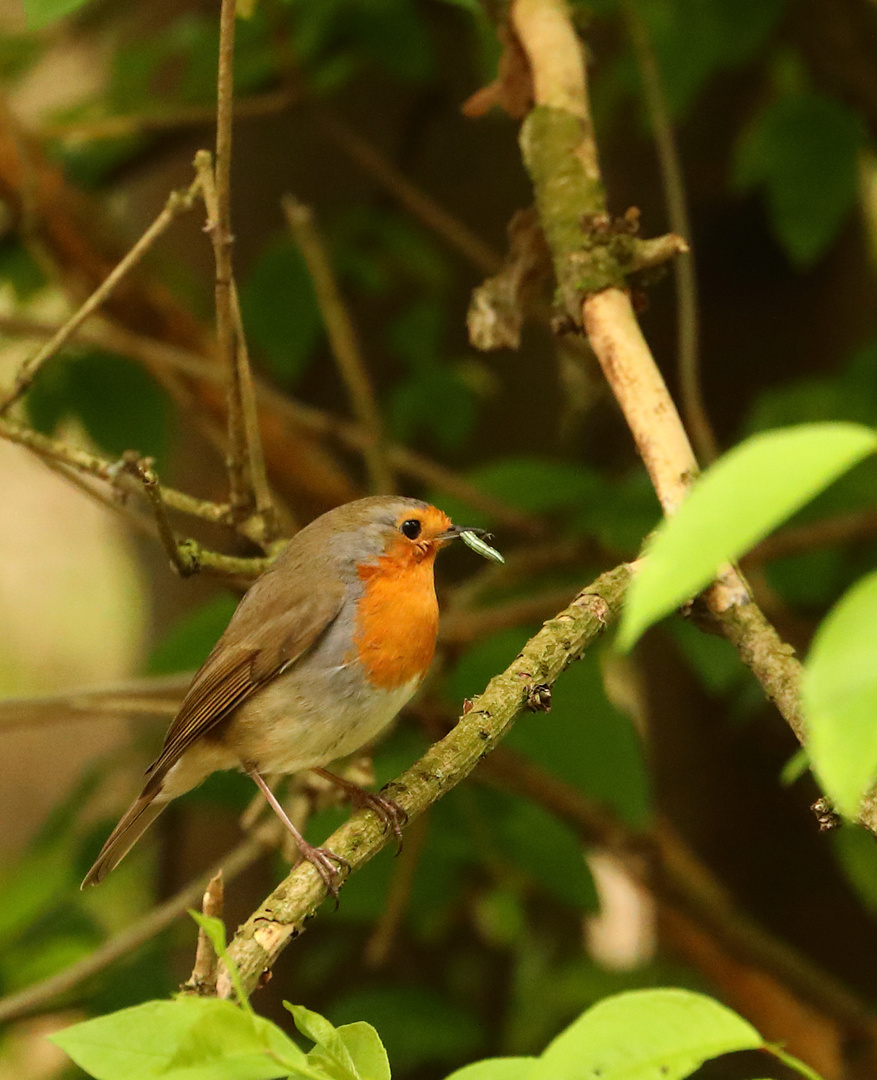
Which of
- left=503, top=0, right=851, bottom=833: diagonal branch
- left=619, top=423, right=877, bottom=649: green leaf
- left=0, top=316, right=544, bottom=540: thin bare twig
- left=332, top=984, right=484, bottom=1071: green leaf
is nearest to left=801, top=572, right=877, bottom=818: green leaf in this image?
left=619, top=423, right=877, bottom=649: green leaf

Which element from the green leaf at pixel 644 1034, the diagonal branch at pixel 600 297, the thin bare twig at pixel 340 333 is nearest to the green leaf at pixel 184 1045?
the green leaf at pixel 644 1034

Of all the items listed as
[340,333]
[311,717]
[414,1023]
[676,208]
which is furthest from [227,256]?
[414,1023]

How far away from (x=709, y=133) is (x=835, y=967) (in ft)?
9.17

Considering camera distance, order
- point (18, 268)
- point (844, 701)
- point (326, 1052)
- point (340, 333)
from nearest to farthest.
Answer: point (844, 701) < point (326, 1052) < point (340, 333) < point (18, 268)

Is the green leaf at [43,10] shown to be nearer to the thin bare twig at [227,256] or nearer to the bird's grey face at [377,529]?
the thin bare twig at [227,256]

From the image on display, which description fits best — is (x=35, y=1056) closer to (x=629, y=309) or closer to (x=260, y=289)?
(x=260, y=289)

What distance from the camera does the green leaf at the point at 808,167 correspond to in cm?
338

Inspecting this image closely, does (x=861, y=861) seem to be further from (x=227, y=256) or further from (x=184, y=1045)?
(x=184, y=1045)

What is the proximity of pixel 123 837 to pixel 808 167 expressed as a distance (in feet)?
7.92

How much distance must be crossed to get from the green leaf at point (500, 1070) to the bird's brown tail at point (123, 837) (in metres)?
1.61

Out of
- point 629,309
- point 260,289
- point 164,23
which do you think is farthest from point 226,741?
point 164,23

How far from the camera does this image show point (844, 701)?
66 centimetres

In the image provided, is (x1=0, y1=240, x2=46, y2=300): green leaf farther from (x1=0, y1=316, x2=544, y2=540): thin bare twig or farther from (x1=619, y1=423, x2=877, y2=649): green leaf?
(x1=619, y1=423, x2=877, y2=649): green leaf

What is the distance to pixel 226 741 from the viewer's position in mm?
2547
